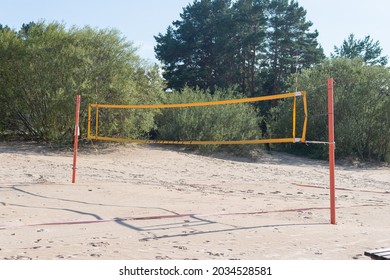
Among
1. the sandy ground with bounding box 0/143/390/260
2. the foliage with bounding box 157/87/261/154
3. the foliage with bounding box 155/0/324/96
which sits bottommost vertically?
the sandy ground with bounding box 0/143/390/260

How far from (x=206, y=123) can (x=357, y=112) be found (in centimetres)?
781

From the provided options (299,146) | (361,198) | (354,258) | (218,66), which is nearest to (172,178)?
(361,198)

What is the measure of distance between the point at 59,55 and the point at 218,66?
61.7 ft

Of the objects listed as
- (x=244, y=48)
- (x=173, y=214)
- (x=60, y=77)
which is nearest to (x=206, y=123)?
(x=60, y=77)

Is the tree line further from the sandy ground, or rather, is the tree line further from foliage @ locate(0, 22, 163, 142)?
the sandy ground

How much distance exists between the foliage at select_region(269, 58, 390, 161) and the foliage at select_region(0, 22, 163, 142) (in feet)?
30.5

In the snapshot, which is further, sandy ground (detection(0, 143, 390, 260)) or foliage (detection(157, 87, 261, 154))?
foliage (detection(157, 87, 261, 154))

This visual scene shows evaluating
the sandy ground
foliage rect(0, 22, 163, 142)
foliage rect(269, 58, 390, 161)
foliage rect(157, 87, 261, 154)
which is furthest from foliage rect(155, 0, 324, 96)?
the sandy ground

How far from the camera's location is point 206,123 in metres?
20.5

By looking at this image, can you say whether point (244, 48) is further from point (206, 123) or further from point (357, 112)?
point (206, 123)

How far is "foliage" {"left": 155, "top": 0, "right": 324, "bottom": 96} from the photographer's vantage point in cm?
3472

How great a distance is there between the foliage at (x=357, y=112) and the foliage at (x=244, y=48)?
10239 millimetres

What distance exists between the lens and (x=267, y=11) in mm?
36250
